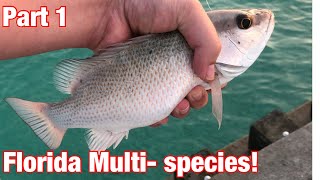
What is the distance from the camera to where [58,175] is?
19.3ft

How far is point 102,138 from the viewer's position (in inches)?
112

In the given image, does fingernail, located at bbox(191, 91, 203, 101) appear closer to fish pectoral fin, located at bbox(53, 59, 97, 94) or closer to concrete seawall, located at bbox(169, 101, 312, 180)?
fish pectoral fin, located at bbox(53, 59, 97, 94)

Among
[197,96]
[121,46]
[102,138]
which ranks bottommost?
[102,138]

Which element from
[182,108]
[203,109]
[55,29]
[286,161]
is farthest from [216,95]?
[203,109]

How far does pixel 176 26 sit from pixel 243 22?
0.48m

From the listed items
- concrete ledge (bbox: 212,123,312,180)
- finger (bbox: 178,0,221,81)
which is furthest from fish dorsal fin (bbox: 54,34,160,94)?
concrete ledge (bbox: 212,123,312,180)

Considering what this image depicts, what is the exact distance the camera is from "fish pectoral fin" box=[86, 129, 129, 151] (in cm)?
283

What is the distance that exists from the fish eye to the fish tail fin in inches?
60.5

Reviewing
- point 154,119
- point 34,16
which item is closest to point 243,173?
point 154,119

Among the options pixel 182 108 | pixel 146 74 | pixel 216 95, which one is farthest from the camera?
pixel 182 108

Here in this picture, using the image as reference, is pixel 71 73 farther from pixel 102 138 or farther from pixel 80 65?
pixel 102 138

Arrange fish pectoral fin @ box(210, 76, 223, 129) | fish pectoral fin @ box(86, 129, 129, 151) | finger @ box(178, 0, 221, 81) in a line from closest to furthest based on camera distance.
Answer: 1. finger @ box(178, 0, 221, 81)
2. fish pectoral fin @ box(210, 76, 223, 129)
3. fish pectoral fin @ box(86, 129, 129, 151)

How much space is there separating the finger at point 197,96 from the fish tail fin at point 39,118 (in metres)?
1.01
